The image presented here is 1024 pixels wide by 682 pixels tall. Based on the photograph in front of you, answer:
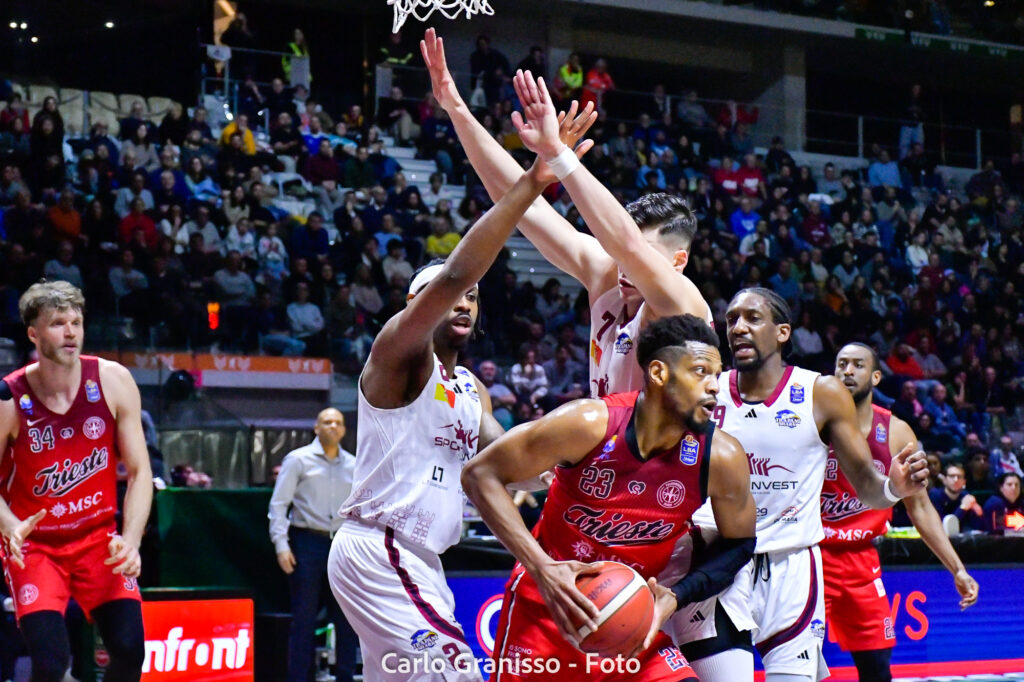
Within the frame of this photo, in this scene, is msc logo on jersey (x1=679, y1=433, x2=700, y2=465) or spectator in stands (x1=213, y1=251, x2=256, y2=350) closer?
msc logo on jersey (x1=679, y1=433, x2=700, y2=465)

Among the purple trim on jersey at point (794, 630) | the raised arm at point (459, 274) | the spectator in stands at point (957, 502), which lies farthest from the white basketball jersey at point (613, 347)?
the spectator in stands at point (957, 502)

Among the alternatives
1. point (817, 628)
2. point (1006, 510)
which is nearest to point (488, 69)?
point (1006, 510)

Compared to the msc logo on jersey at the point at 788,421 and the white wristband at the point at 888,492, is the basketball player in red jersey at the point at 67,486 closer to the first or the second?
the msc logo on jersey at the point at 788,421

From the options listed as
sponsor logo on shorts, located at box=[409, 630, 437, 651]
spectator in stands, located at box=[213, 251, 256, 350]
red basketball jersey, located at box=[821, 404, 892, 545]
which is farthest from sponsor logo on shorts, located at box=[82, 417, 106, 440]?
spectator in stands, located at box=[213, 251, 256, 350]

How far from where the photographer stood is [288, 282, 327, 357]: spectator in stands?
1315 cm

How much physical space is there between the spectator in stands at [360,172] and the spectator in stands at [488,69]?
2841 millimetres

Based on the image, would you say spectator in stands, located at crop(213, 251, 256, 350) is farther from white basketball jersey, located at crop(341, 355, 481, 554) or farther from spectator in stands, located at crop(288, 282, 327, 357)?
white basketball jersey, located at crop(341, 355, 481, 554)

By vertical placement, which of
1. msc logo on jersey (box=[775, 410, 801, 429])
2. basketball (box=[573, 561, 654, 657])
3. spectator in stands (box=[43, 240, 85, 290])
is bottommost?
basketball (box=[573, 561, 654, 657])

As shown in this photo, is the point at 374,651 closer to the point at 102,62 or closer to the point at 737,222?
the point at 737,222

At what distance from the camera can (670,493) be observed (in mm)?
3701

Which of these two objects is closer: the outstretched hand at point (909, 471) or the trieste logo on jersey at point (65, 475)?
the outstretched hand at point (909, 471)

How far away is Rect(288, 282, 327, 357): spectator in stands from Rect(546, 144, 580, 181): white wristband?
30.9 ft

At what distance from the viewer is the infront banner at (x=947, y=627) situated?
927 cm

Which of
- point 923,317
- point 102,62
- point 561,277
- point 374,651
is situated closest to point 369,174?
point 561,277
